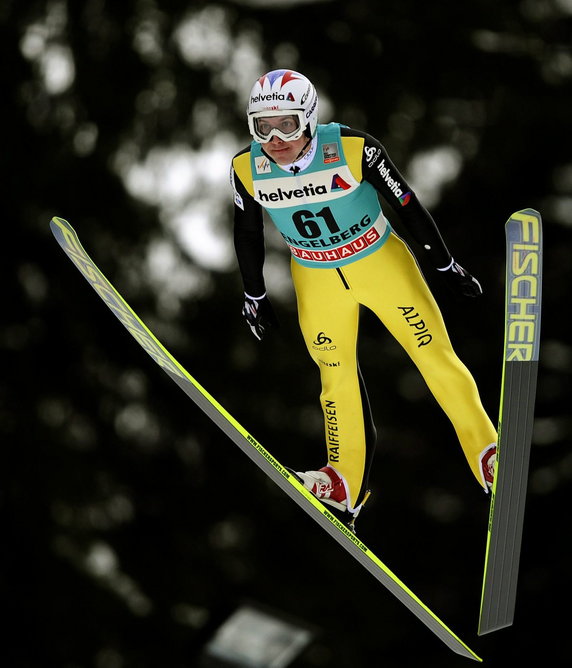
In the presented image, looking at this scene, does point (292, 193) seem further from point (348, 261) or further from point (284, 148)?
point (348, 261)

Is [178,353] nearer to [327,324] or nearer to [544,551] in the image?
[544,551]

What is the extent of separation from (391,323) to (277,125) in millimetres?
893

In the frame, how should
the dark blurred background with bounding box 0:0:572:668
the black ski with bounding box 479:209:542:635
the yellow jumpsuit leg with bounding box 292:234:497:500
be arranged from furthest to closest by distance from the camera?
the dark blurred background with bounding box 0:0:572:668 < the yellow jumpsuit leg with bounding box 292:234:497:500 < the black ski with bounding box 479:209:542:635

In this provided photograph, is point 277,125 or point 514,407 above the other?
point 277,125

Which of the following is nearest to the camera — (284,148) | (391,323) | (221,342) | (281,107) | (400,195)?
(281,107)

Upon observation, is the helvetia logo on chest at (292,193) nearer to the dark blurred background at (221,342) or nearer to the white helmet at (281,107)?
the white helmet at (281,107)

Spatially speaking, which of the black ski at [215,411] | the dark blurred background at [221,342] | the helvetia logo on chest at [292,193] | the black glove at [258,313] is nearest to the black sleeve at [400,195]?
the helvetia logo on chest at [292,193]

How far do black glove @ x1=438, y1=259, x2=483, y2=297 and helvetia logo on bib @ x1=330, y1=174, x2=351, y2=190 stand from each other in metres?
0.44

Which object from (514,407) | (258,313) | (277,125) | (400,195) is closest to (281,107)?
(277,125)

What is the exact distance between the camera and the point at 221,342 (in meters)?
8.85

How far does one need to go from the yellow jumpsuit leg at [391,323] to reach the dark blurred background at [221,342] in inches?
145

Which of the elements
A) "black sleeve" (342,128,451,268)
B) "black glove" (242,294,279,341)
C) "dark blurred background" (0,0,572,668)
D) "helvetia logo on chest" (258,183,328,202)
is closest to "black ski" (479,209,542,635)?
"black sleeve" (342,128,451,268)

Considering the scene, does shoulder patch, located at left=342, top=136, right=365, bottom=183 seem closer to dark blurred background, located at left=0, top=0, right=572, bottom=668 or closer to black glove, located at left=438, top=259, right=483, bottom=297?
black glove, located at left=438, top=259, right=483, bottom=297

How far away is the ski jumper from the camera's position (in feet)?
11.8
